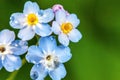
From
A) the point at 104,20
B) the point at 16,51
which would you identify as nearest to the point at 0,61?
the point at 16,51

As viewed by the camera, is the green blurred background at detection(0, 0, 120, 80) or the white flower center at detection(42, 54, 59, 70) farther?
the green blurred background at detection(0, 0, 120, 80)

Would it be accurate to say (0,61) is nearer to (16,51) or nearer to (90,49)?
(16,51)

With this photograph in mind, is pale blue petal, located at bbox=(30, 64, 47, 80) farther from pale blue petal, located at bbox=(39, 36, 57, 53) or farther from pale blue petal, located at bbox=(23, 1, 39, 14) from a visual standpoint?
pale blue petal, located at bbox=(23, 1, 39, 14)

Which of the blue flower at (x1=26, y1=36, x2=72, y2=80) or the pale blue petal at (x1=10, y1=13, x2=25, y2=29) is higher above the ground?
the pale blue petal at (x1=10, y1=13, x2=25, y2=29)

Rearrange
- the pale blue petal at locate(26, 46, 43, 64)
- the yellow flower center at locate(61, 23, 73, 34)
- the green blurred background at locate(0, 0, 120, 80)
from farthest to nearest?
the green blurred background at locate(0, 0, 120, 80), the yellow flower center at locate(61, 23, 73, 34), the pale blue petal at locate(26, 46, 43, 64)

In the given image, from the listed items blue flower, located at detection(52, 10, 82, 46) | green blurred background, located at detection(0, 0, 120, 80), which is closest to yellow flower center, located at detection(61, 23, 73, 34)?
blue flower, located at detection(52, 10, 82, 46)

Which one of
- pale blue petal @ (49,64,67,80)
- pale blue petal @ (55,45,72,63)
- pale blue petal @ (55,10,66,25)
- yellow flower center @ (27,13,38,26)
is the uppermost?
pale blue petal @ (55,10,66,25)

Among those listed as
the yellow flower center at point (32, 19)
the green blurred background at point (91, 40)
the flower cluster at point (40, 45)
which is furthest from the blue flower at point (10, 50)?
the green blurred background at point (91, 40)
